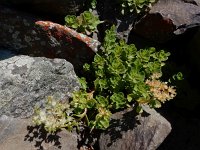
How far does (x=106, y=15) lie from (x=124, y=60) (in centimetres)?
75

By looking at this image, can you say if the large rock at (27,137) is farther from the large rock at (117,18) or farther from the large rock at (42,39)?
the large rock at (117,18)

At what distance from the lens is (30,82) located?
5.05 m

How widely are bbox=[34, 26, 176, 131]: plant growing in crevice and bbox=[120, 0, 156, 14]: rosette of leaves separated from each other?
0.43m

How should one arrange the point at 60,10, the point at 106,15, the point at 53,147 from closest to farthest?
the point at 53,147 → the point at 60,10 → the point at 106,15

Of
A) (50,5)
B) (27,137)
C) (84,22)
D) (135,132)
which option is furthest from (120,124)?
(50,5)

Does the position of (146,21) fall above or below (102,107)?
above

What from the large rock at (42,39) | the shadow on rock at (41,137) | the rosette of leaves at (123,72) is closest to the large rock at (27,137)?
the shadow on rock at (41,137)

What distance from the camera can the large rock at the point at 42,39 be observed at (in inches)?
202

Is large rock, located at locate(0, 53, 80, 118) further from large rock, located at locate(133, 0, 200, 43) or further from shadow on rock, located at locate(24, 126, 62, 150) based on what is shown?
large rock, located at locate(133, 0, 200, 43)

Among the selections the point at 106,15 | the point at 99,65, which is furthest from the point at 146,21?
the point at 99,65

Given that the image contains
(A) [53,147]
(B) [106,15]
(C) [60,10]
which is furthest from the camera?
(B) [106,15]

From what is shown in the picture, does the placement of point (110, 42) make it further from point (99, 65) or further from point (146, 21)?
point (146, 21)

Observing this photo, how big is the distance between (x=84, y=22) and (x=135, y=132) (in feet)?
5.02

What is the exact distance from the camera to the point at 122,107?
5.04 metres
